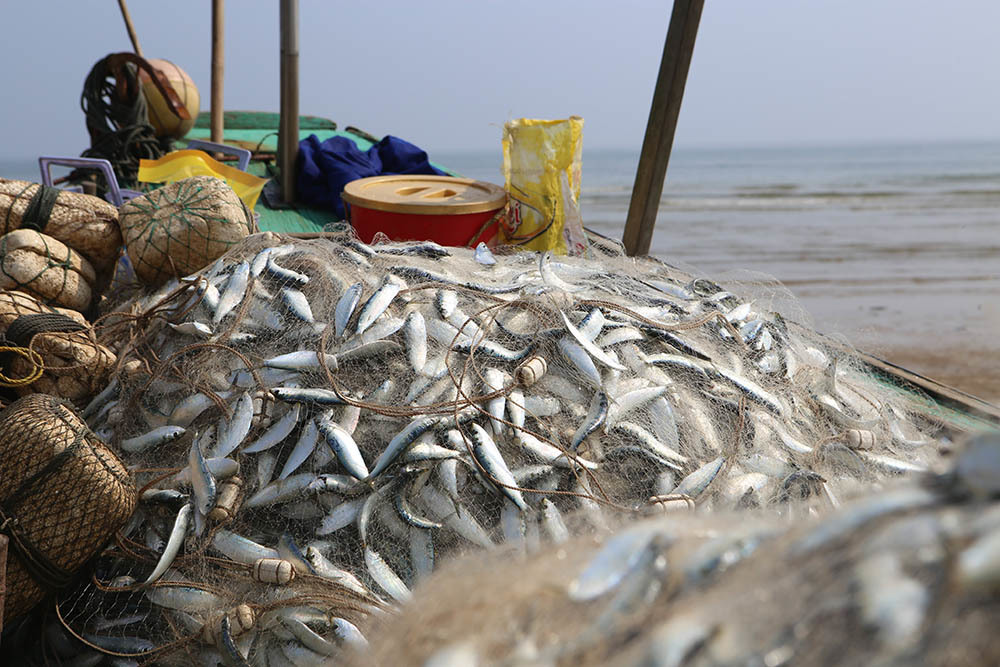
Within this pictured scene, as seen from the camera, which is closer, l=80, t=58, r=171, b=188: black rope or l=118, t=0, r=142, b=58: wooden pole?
l=80, t=58, r=171, b=188: black rope

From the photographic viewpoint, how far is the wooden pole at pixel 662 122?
5344mm

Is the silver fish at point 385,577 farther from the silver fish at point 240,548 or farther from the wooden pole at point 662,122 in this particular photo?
the wooden pole at point 662,122

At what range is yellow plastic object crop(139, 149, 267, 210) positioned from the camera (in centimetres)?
536

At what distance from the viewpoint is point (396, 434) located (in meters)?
2.77

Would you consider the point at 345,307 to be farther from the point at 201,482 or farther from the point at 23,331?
the point at 23,331

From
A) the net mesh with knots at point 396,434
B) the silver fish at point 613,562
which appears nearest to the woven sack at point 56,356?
the net mesh with knots at point 396,434

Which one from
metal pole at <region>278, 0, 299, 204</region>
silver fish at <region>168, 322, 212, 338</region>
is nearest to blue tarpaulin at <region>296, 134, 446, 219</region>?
metal pole at <region>278, 0, 299, 204</region>

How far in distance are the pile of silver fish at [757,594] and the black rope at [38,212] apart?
13.3 feet

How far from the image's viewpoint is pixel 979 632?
0.64 m

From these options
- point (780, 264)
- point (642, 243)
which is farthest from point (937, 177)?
point (642, 243)

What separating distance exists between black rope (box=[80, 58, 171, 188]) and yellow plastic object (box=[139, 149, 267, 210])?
2693mm

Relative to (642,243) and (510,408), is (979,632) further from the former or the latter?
(642,243)

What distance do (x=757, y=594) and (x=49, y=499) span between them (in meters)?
2.54

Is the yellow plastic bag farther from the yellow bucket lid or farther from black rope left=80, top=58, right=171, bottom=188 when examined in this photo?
black rope left=80, top=58, right=171, bottom=188
